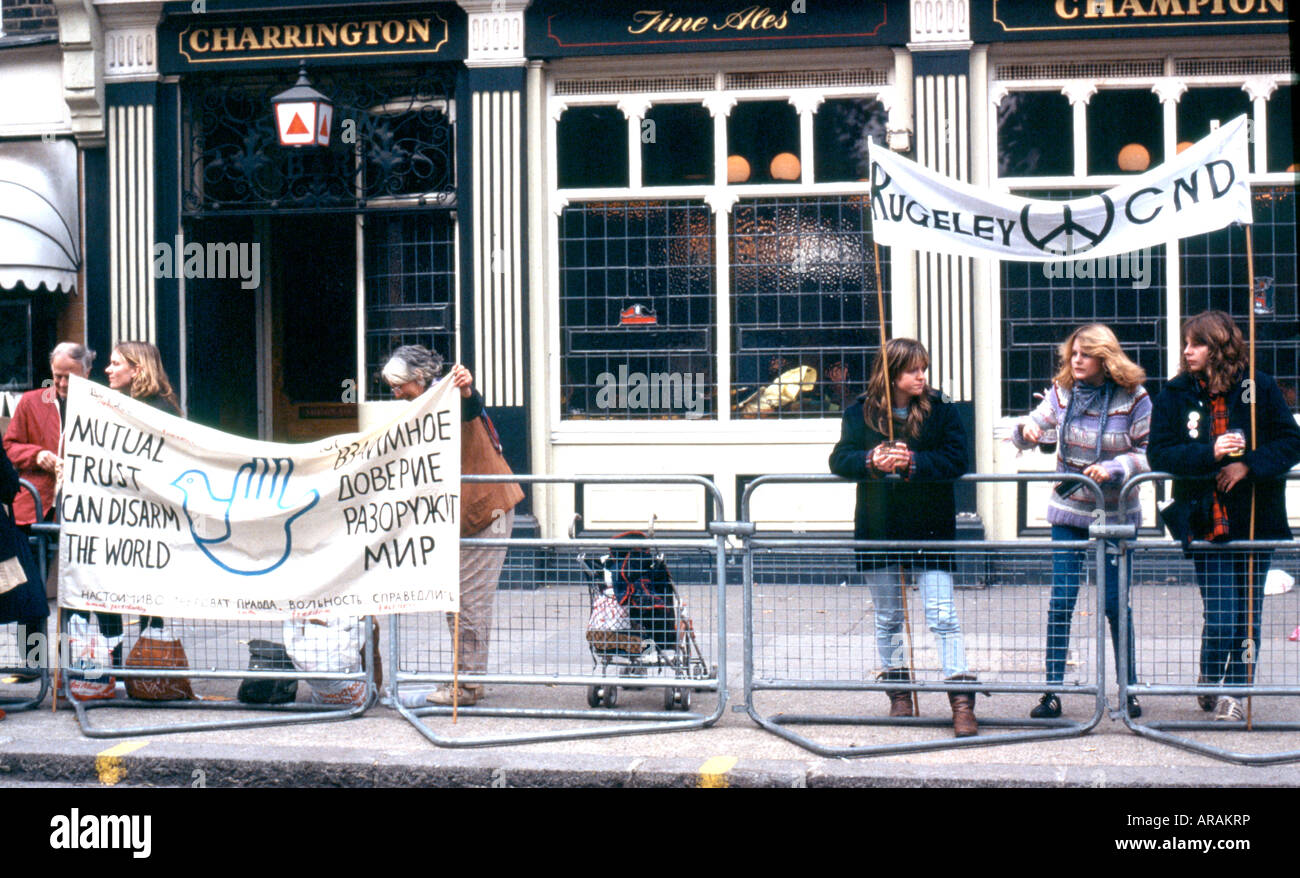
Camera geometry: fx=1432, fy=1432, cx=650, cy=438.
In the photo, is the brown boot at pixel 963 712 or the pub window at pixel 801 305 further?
the pub window at pixel 801 305

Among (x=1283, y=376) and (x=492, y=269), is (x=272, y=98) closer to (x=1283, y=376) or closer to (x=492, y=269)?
(x=492, y=269)

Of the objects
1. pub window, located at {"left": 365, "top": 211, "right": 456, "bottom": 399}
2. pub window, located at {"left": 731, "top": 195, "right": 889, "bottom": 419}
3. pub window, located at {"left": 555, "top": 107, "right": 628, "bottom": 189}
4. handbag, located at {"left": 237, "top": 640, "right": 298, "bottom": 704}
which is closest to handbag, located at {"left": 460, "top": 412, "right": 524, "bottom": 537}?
handbag, located at {"left": 237, "top": 640, "right": 298, "bottom": 704}

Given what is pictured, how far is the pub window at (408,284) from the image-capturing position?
1172 cm

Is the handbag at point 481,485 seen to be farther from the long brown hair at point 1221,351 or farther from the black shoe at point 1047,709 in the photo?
the long brown hair at point 1221,351

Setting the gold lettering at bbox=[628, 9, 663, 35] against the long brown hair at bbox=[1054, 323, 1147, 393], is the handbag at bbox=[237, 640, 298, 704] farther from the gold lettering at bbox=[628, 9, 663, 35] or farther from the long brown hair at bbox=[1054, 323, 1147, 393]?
the gold lettering at bbox=[628, 9, 663, 35]

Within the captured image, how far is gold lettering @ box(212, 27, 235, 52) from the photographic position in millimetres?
11633

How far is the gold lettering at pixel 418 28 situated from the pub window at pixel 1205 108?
5.91m

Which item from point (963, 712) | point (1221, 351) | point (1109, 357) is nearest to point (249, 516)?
point (963, 712)

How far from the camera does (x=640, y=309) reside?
11.5 meters

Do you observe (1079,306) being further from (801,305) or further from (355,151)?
(355,151)

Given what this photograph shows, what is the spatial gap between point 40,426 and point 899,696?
16.4 feet

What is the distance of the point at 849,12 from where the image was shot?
11016 mm

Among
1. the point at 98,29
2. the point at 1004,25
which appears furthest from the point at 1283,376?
the point at 98,29

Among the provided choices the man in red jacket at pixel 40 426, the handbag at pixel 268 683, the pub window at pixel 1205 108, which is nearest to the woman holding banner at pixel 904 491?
the handbag at pixel 268 683
